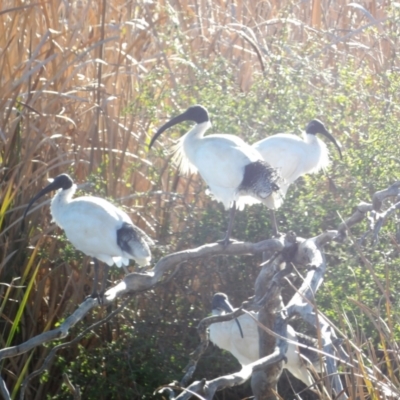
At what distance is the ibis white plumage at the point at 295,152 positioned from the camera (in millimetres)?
3980

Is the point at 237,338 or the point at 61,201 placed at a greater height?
the point at 61,201

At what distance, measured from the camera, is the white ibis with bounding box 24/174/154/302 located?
334 centimetres

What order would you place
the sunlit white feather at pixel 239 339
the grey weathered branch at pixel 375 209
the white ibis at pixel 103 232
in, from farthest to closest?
the sunlit white feather at pixel 239 339 < the white ibis at pixel 103 232 < the grey weathered branch at pixel 375 209

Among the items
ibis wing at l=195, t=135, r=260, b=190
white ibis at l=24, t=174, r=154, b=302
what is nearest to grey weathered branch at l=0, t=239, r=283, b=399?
white ibis at l=24, t=174, r=154, b=302

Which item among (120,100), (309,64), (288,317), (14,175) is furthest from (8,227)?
(288,317)

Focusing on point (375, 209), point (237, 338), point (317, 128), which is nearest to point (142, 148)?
point (317, 128)

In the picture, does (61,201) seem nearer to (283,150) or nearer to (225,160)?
(225,160)

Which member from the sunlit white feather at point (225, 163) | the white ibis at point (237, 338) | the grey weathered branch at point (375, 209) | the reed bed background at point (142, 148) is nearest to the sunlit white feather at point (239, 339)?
the white ibis at point (237, 338)

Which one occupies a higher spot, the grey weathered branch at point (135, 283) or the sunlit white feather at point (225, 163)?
the grey weathered branch at point (135, 283)

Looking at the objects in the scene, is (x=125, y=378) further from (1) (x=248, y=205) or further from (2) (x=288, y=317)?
(2) (x=288, y=317)

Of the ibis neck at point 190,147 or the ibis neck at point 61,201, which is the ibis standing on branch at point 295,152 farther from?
the ibis neck at point 61,201

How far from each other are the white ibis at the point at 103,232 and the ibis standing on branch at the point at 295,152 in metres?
0.79

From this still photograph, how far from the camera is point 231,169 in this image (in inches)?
147

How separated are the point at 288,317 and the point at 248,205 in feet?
6.82
